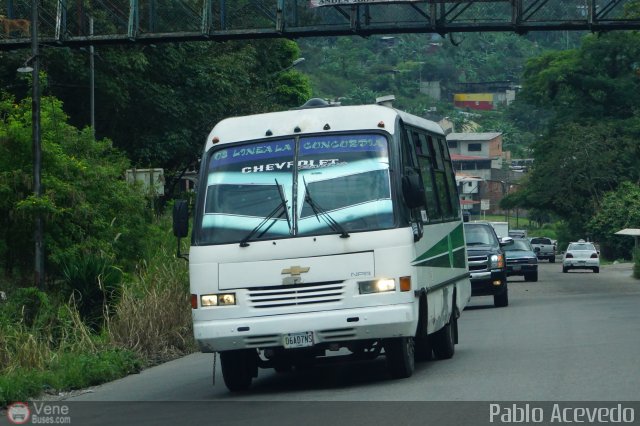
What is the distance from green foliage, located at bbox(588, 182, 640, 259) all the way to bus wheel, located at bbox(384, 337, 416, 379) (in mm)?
68861

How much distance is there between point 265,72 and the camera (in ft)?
198

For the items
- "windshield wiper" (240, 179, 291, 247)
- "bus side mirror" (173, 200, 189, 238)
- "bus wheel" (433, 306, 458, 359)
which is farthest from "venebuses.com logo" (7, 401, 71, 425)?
"bus wheel" (433, 306, 458, 359)

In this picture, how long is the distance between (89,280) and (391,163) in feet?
28.7

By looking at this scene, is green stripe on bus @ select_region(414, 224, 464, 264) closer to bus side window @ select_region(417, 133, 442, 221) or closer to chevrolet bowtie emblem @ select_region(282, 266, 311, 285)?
bus side window @ select_region(417, 133, 442, 221)

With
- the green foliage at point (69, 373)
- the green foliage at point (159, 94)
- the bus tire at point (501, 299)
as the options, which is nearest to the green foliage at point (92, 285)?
the green foliage at point (69, 373)

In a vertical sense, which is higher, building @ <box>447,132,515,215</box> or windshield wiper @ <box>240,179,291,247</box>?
building @ <box>447,132,515,215</box>

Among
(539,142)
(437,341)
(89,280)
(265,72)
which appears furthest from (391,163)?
(539,142)

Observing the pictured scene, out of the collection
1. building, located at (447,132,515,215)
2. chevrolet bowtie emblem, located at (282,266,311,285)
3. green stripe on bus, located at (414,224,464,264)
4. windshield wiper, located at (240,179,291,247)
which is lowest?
chevrolet bowtie emblem, located at (282,266,311,285)

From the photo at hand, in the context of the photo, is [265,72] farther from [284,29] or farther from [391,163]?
[391,163]

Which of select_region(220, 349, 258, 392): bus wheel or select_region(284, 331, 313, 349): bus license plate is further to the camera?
select_region(220, 349, 258, 392): bus wheel

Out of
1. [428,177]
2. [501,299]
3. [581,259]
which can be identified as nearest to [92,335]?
[428,177]

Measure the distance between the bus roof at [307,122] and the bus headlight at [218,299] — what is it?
1.82 metres

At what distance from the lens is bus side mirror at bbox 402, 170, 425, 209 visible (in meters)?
13.9

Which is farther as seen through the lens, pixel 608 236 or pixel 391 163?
pixel 608 236
